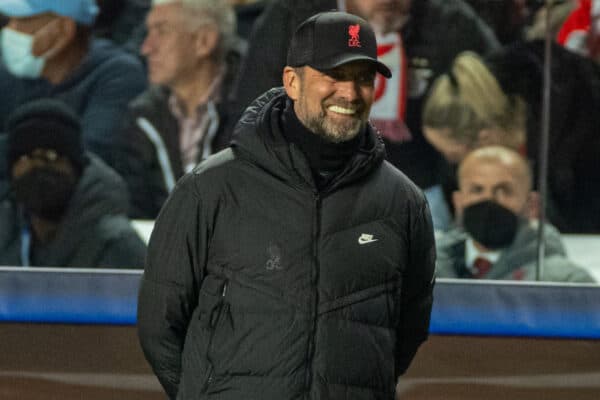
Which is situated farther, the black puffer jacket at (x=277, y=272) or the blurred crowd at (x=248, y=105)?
the blurred crowd at (x=248, y=105)

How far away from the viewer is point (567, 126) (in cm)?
488

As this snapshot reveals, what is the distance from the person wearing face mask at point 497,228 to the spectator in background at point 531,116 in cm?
6

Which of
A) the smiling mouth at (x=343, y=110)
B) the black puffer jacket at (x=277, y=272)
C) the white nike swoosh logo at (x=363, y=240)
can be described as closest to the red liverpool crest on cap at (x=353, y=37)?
the smiling mouth at (x=343, y=110)

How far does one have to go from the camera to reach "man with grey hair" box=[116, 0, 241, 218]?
494cm

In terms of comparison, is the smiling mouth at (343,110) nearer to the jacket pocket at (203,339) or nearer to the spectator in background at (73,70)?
the jacket pocket at (203,339)

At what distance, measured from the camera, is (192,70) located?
5.00 metres

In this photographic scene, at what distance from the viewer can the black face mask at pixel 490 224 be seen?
4.92m

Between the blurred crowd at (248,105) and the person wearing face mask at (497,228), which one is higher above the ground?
the blurred crowd at (248,105)

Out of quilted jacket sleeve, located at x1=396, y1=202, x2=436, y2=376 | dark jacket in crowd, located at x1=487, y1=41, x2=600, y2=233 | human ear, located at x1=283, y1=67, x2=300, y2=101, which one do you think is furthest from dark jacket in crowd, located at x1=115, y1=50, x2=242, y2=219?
human ear, located at x1=283, y1=67, x2=300, y2=101

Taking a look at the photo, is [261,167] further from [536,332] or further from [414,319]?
[536,332]

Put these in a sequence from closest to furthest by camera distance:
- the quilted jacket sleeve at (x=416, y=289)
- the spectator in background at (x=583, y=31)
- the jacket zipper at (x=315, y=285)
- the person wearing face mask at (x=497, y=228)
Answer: the jacket zipper at (x=315, y=285)
the quilted jacket sleeve at (x=416, y=289)
the spectator in background at (x=583, y=31)
the person wearing face mask at (x=497, y=228)

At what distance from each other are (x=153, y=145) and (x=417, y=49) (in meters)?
1.07

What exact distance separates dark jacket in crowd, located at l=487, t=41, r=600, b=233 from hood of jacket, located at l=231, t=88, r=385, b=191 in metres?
2.06

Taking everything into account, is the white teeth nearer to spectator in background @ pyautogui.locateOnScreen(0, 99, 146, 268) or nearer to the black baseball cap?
the black baseball cap
